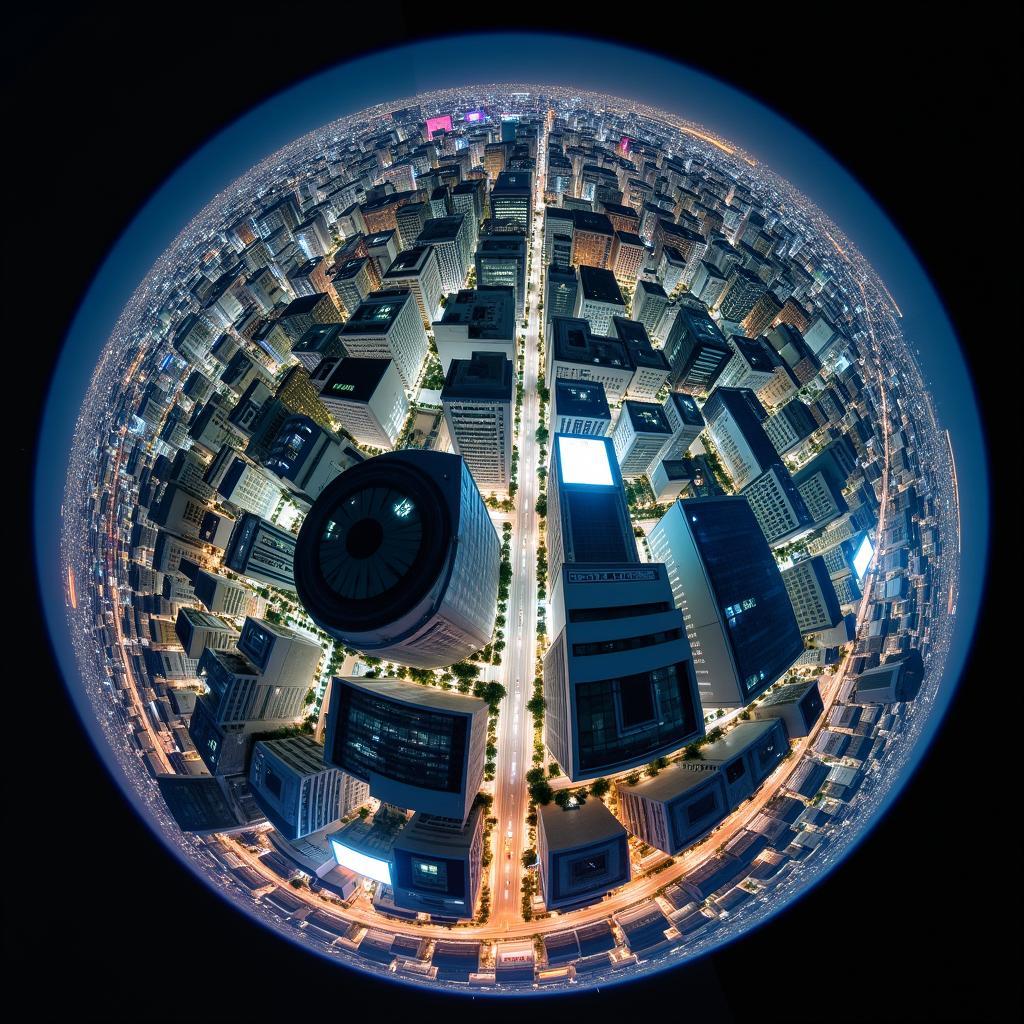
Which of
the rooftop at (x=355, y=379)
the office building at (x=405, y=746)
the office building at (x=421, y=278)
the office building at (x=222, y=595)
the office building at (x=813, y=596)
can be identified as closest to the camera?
the office building at (x=405, y=746)

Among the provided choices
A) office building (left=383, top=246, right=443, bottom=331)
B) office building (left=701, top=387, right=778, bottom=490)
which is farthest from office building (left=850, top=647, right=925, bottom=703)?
office building (left=383, top=246, right=443, bottom=331)

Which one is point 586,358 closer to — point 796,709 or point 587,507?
Result: point 587,507

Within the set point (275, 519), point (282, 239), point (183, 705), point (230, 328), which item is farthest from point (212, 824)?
point (282, 239)

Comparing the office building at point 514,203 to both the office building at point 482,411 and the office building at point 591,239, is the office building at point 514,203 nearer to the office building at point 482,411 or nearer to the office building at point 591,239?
the office building at point 591,239

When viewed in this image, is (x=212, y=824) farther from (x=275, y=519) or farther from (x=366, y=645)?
(x=275, y=519)

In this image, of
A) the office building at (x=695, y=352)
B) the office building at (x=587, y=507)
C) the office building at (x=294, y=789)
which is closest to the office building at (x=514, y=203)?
the office building at (x=695, y=352)

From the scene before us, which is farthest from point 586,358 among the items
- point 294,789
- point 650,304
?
point 294,789

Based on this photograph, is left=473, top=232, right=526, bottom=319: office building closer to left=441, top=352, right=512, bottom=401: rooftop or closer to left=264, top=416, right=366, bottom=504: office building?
left=441, top=352, right=512, bottom=401: rooftop
